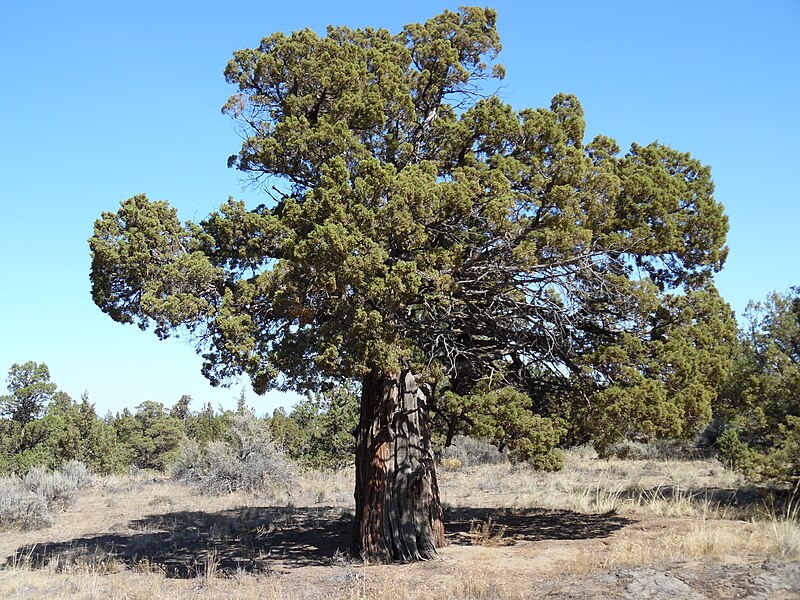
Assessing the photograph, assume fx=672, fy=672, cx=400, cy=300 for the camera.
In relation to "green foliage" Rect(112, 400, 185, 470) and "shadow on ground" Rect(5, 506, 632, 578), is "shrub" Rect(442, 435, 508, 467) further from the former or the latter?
"green foliage" Rect(112, 400, 185, 470)

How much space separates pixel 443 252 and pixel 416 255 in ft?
1.38

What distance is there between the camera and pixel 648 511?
1458 centimetres

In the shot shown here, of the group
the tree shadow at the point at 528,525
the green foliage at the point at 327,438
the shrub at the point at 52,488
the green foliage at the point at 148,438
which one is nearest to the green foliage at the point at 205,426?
the green foliage at the point at 148,438

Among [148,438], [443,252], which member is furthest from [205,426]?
[443,252]

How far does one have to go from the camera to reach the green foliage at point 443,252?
944cm

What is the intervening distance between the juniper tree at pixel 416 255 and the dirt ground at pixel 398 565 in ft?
5.03

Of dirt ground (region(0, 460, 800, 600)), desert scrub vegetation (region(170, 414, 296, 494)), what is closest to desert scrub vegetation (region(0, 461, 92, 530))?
dirt ground (region(0, 460, 800, 600))

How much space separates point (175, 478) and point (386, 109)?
2075 cm

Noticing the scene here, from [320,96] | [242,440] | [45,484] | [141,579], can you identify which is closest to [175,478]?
[242,440]

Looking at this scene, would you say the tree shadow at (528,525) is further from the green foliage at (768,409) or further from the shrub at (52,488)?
the shrub at (52,488)

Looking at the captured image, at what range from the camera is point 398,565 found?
10.3 metres

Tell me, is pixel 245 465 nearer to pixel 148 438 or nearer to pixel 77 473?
pixel 77 473

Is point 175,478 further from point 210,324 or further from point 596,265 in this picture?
point 596,265

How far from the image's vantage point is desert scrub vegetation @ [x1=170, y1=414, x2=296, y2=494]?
899 inches
